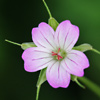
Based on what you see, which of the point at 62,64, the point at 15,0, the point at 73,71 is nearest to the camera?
the point at 73,71

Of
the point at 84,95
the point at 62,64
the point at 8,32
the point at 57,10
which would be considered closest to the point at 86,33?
the point at 57,10

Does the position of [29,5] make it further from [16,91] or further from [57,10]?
[16,91]

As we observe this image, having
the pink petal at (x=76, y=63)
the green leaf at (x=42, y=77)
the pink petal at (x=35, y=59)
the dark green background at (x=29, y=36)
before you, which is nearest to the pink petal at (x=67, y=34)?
the pink petal at (x=76, y=63)

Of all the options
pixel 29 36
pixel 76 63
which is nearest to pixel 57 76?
pixel 76 63

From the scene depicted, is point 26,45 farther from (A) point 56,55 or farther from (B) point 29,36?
(B) point 29,36

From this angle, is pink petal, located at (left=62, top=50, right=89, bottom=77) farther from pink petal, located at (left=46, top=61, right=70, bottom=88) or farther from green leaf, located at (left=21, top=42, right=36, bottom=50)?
green leaf, located at (left=21, top=42, right=36, bottom=50)

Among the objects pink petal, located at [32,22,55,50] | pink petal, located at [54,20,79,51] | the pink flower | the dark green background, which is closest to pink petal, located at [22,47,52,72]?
the pink flower

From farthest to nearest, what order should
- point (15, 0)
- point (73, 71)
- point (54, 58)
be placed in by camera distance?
point (15, 0)
point (54, 58)
point (73, 71)

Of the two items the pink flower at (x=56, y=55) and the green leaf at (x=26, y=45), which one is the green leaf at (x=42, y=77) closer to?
the pink flower at (x=56, y=55)
